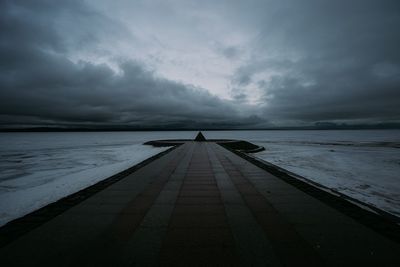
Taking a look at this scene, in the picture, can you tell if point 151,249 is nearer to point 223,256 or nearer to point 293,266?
point 223,256

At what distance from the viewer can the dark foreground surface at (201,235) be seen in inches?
111

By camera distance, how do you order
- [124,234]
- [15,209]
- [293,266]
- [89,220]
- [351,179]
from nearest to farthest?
[293,266] → [124,234] → [89,220] → [15,209] → [351,179]

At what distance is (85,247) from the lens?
3.08 m

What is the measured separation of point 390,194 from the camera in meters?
8.67

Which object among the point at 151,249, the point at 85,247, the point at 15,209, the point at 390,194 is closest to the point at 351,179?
the point at 390,194

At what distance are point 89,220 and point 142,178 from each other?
3762mm

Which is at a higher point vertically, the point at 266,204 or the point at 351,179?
the point at 266,204

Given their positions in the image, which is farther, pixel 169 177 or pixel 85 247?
pixel 169 177

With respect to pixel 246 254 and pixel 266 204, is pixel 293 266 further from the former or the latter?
pixel 266 204

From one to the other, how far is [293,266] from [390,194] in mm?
9160

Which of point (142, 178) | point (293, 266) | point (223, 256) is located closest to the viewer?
point (293, 266)

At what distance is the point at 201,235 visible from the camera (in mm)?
3451

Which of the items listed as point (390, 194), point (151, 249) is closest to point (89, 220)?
point (151, 249)

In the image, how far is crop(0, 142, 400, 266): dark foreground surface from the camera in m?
2.81
